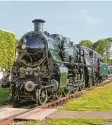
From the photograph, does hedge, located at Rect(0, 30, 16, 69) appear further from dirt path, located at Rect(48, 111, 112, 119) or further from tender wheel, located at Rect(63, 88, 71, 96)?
dirt path, located at Rect(48, 111, 112, 119)

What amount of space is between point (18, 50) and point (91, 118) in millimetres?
6857

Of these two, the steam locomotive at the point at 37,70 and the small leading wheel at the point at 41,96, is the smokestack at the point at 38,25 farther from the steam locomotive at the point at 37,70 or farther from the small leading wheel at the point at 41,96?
the small leading wheel at the point at 41,96

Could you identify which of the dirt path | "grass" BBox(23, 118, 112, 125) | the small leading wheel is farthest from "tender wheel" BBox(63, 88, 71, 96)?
"grass" BBox(23, 118, 112, 125)

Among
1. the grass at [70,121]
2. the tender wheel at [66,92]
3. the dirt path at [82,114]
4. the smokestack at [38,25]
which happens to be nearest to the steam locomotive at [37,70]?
the smokestack at [38,25]

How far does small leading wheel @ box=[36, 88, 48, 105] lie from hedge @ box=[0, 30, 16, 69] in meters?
20.7

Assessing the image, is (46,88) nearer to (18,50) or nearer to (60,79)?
(60,79)

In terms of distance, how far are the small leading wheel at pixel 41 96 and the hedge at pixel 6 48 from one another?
2066 centimetres

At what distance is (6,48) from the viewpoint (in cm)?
3772

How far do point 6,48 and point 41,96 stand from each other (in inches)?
906

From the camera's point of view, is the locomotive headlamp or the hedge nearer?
the locomotive headlamp

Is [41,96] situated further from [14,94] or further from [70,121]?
[70,121]

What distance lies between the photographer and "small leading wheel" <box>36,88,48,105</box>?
15086 mm

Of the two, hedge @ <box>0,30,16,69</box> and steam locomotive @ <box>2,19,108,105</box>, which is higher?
hedge @ <box>0,30,16,69</box>

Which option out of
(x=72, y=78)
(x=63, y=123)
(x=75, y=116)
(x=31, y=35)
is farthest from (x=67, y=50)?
(x=63, y=123)
